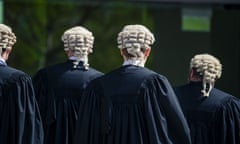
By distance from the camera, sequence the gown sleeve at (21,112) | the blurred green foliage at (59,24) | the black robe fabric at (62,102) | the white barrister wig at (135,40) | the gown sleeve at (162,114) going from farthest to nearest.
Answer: the blurred green foliage at (59,24), the black robe fabric at (62,102), the gown sleeve at (21,112), the white barrister wig at (135,40), the gown sleeve at (162,114)

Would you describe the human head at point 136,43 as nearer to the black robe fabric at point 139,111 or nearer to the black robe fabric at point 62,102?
the black robe fabric at point 139,111

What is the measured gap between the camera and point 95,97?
20.1 feet

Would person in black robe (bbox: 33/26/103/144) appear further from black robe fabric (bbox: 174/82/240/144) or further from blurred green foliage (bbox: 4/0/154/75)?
blurred green foliage (bbox: 4/0/154/75)

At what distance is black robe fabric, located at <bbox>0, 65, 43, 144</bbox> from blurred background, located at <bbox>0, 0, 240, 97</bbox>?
3982 mm

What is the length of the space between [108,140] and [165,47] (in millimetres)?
4750

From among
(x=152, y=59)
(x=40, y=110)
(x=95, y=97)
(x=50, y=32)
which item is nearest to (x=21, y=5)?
(x=50, y=32)

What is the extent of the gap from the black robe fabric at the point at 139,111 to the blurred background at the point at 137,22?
433 cm

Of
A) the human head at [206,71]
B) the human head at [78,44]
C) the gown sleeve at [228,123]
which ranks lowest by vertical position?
the gown sleeve at [228,123]

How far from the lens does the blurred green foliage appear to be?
10.3m

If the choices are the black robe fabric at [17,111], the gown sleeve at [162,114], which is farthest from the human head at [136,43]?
the black robe fabric at [17,111]

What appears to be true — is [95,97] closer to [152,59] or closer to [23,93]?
[23,93]

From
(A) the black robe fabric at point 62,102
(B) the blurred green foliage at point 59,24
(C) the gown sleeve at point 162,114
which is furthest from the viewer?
(B) the blurred green foliage at point 59,24

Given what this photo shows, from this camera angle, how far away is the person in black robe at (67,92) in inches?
270

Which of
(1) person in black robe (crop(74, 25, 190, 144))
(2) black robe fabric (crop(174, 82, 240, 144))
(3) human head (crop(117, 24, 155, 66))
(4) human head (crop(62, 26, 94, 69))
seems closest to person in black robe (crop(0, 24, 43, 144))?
(1) person in black robe (crop(74, 25, 190, 144))
